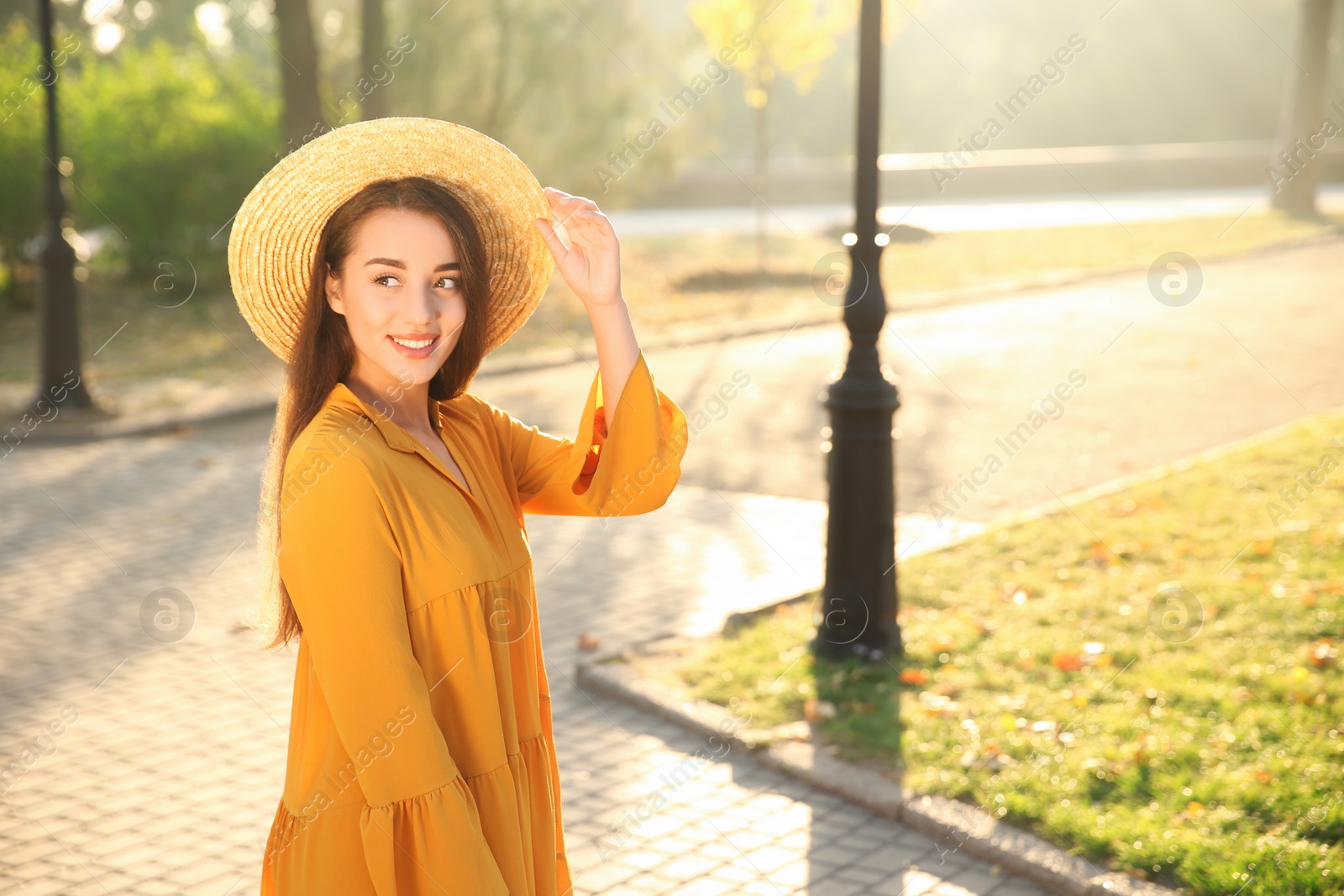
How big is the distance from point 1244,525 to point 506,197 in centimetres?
605

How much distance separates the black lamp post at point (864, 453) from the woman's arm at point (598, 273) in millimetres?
3381

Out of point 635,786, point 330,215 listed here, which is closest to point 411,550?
point 330,215

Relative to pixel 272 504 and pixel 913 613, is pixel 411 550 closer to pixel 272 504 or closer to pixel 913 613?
pixel 272 504

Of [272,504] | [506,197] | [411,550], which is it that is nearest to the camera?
[411,550]

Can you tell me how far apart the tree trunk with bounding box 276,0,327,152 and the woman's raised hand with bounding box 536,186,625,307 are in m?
15.3

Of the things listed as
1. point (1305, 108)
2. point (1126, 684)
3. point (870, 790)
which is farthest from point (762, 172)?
point (870, 790)

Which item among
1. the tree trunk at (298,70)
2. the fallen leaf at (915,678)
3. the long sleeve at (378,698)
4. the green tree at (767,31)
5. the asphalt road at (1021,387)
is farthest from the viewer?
the green tree at (767,31)

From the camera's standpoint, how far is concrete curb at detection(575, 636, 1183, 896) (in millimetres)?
4137

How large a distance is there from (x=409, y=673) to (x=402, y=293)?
0.72m

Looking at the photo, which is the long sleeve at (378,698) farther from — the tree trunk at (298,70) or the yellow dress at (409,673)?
the tree trunk at (298,70)

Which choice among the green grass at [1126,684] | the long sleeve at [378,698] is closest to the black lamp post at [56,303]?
the green grass at [1126,684]

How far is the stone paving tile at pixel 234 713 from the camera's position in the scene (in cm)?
439

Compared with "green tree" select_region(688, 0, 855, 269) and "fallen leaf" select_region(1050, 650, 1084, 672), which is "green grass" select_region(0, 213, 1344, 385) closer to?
"green tree" select_region(688, 0, 855, 269)

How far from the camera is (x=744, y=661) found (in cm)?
589
